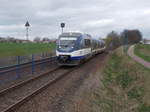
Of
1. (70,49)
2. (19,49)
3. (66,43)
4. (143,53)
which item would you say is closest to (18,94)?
(70,49)

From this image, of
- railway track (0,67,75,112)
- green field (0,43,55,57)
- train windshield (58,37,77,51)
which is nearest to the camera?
railway track (0,67,75,112)

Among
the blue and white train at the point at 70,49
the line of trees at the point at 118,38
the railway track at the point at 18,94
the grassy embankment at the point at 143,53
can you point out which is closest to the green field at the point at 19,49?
the blue and white train at the point at 70,49

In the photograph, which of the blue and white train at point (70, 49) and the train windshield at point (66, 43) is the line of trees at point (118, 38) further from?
the train windshield at point (66, 43)

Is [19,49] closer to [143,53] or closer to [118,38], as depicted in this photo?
[143,53]

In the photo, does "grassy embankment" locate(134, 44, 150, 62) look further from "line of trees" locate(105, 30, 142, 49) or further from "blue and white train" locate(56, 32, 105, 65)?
"blue and white train" locate(56, 32, 105, 65)

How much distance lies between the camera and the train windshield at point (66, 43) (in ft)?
67.1

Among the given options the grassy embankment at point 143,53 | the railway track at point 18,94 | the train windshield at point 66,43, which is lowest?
the railway track at point 18,94

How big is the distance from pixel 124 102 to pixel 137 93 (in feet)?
6.58

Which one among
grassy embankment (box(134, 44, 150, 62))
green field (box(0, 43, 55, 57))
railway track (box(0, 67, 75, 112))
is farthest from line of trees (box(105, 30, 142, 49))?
railway track (box(0, 67, 75, 112))

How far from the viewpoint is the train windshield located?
20.5 meters

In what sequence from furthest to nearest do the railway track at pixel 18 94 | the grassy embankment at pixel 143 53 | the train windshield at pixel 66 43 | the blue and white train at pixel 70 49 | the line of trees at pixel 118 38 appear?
1. the line of trees at pixel 118 38
2. the grassy embankment at pixel 143 53
3. the train windshield at pixel 66 43
4. the blue and white train at pixel 70 49
5. the railway track at pixel 18 94

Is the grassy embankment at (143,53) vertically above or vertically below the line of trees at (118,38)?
below

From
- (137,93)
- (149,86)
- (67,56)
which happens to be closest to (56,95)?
(137,93)

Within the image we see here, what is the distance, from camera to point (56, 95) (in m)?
10.7
